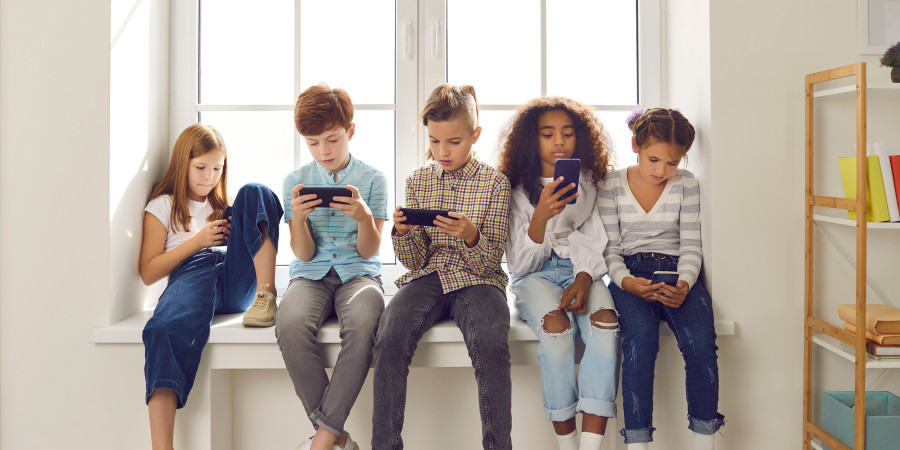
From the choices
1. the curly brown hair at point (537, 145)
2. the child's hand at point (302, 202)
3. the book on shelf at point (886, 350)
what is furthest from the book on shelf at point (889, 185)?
the child's hand at point (302, 202)

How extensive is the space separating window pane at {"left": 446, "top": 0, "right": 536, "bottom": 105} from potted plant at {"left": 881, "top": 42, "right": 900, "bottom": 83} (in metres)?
0.95

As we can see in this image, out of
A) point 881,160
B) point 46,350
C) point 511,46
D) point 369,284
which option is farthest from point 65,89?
point 881,160

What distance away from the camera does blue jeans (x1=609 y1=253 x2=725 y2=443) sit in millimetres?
1656

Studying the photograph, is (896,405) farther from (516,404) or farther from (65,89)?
(65,89)

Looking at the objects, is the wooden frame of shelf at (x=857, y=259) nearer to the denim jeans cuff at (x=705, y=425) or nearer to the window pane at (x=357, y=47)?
the denim jeans cuff at (x=705, y=425)

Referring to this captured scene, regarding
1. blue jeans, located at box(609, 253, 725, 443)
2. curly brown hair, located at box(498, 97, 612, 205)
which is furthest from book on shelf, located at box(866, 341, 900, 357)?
curly brown hair, located at box(498, 97, 612, 205)

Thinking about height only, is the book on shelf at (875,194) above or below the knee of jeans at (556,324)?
above

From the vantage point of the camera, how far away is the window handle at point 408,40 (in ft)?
7.22

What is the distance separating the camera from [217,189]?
2.05 metres

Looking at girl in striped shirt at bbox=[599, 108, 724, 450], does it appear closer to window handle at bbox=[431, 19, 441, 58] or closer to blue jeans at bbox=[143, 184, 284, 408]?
window handle at bbox=[431, 19, 441, 58]

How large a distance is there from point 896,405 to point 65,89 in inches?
92.0

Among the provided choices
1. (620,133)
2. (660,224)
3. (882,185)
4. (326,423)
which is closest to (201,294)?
(326,423)

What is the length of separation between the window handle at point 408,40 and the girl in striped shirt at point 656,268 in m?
0.73

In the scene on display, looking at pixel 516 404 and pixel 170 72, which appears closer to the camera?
pixel 516 404
